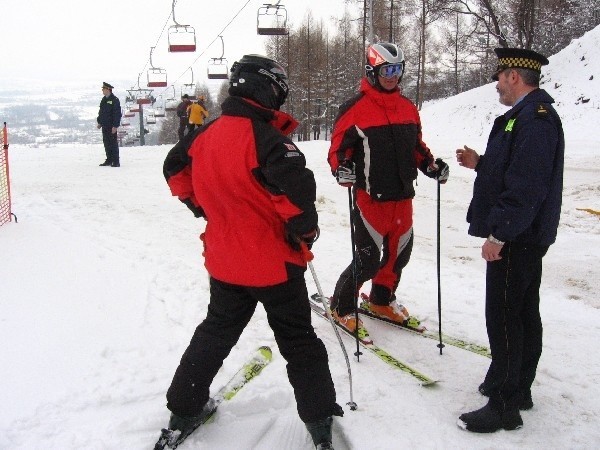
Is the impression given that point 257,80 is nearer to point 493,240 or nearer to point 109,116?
point 493,240

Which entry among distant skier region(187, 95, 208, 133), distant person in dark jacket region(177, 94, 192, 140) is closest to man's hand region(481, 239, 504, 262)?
distant skier region(187, 95, 208, 133)

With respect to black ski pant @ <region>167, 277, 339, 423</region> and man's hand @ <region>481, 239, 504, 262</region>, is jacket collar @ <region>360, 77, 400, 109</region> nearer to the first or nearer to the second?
man's hand @ <region>481, 239, 504, 262</region>

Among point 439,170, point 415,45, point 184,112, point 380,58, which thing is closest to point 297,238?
point 380,58

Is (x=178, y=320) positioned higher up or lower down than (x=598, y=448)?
higher up

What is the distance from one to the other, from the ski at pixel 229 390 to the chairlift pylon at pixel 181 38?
1306 cm

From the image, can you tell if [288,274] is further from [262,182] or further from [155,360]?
[155,360]

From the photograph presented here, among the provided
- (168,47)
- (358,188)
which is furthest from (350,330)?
(168,47)

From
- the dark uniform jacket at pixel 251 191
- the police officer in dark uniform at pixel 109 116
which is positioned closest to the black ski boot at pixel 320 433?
the dark uniform jacket at pixel 251 191

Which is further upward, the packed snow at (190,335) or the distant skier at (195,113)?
the distant skier at (195,113)

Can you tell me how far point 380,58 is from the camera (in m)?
3.66

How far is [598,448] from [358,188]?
2.22 metres

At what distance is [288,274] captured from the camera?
2512mm

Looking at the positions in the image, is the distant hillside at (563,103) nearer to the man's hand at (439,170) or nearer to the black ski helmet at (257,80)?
the man's hand at (439,170)

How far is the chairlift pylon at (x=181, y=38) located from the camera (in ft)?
48.4
